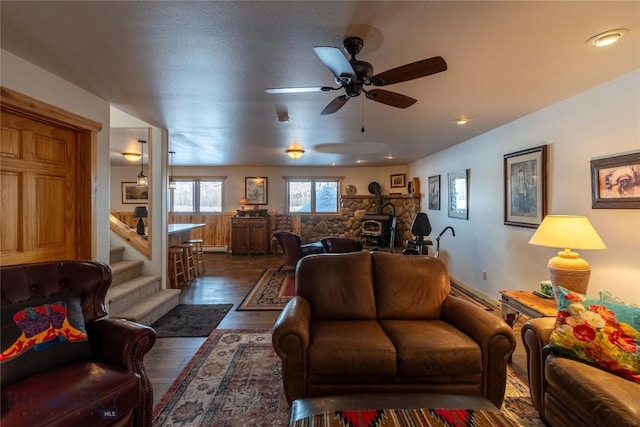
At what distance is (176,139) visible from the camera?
496cm

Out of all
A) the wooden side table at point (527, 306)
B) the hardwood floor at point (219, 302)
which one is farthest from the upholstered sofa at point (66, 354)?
the wooden side table at point (527, 306)

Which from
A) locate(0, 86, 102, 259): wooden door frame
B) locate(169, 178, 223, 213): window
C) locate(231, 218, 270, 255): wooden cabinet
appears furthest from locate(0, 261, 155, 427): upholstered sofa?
locate(169, 178, 223, 213): window

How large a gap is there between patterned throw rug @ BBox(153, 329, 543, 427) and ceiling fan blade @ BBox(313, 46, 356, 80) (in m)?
2.06

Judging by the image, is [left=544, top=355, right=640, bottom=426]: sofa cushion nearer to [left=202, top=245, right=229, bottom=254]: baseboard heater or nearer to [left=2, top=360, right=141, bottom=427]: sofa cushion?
[left=2, top=360, right=141, bottom=427]: sofa cushion

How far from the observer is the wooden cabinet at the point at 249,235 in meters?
7.96

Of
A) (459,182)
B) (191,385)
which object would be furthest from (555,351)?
(459,182)

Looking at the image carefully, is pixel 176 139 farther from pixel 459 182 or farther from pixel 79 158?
pixel 459 182

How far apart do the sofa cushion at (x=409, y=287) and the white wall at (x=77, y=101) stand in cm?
260

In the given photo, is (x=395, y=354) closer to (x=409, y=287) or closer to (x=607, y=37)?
(x=409, y=287)

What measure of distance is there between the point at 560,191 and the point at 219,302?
417 cm

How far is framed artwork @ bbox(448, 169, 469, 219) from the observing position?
499 cm

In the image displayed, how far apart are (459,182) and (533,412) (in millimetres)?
3776

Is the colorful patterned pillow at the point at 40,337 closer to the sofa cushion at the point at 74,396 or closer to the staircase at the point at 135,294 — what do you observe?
the sofa cushion at the point at 74,396

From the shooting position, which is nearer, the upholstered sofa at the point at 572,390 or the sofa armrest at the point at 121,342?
the upholstered sofa at the point at 572,390
